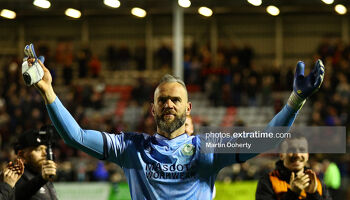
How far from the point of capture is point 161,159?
15.7 feet

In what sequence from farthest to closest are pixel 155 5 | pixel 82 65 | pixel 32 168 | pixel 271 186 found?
pixel 82 65, pixel 155 5, pixel 32 168, pixel 271 186

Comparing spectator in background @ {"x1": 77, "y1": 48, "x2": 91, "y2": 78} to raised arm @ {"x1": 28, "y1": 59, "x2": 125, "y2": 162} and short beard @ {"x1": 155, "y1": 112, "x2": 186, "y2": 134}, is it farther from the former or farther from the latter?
short beard @ {"x1": 155, "y1": 112, "x2": 186, "y2": 134}

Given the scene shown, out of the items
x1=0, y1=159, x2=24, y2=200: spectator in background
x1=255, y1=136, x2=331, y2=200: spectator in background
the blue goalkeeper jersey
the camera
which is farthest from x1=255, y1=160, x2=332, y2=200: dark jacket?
the camera

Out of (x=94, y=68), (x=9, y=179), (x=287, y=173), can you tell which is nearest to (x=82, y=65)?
(x=94, y=68)

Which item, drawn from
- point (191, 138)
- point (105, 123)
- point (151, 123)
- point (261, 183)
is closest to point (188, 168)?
point (191, 138)

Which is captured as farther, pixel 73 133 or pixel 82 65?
pixel 82 65

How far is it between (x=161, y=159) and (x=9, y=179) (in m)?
1.60

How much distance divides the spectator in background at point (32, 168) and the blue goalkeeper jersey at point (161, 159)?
1457 mm

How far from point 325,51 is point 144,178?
21152 mm

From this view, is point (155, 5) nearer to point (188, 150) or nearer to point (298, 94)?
point (188, 150)

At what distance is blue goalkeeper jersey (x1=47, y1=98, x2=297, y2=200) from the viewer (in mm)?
4648

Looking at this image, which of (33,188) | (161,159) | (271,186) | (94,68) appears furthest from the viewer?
(94,68)

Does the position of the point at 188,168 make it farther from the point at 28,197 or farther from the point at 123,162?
the point at 28,197

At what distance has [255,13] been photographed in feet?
98.8
